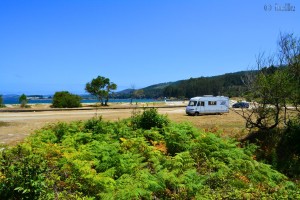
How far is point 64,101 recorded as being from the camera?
60000mm

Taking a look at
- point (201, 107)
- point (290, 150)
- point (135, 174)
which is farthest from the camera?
point (201, 107)

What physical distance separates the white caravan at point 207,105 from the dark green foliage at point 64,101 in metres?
28.1

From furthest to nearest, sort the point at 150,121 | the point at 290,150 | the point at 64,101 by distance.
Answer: the point at 64,101 → the point at 150,121 → the point at 290,150

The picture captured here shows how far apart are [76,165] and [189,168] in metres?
3.68

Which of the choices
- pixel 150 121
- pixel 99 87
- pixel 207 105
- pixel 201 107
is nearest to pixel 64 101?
pixel 99 87

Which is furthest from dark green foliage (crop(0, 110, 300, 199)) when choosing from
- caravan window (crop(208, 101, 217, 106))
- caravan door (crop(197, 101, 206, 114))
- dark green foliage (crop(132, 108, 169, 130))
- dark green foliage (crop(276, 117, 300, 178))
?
caravan window (crop(208, 101, 217, 106))

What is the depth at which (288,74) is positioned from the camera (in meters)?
18.2

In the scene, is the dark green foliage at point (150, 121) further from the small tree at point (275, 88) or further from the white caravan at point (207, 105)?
the white caravan at point (207, 105)

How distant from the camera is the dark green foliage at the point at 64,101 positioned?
6000 cm

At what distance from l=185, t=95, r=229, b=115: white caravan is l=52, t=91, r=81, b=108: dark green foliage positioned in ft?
92.1

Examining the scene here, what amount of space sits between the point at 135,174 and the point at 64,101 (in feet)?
174

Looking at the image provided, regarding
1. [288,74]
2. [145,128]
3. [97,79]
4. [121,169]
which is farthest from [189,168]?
[97,79]

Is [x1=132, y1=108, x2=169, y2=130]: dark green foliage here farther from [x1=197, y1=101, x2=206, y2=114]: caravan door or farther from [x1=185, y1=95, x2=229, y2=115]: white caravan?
[x1=197, y1=101, x2=206, y2=114]: caravan door

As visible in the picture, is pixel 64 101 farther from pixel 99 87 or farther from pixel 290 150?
pixel 290 150
